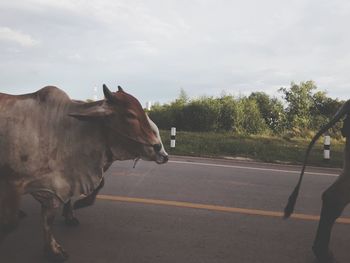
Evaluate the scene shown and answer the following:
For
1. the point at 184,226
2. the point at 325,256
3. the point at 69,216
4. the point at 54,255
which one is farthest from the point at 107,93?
the point at 325,256

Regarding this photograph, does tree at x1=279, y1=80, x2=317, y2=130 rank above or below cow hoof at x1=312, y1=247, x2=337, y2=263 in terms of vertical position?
above

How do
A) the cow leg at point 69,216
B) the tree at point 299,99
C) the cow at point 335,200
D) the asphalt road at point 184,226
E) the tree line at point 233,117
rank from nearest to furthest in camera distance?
the cow at point 335,200
the asphalt road at point 184,226
the cow leg at point 69,216
the tree line at point 233,117
the tree at point 299,99

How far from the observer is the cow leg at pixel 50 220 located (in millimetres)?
3750

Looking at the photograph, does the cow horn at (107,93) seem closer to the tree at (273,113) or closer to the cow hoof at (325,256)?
the cow hoof at (325,256)

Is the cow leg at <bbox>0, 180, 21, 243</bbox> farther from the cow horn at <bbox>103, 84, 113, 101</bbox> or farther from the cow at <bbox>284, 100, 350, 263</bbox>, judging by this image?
the cow at <bbox>284, 100, 350, 263</bbox>

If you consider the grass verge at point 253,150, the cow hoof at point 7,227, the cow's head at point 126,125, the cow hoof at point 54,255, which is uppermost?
the cow's head at point 126,125

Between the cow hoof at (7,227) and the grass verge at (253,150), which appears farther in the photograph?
the grass verge at (253,150)

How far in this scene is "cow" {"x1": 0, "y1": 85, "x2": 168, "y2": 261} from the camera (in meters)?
3.60

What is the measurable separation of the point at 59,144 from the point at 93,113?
392 millimetres

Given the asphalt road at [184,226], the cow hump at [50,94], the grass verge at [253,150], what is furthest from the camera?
the grass verge at [253,150]

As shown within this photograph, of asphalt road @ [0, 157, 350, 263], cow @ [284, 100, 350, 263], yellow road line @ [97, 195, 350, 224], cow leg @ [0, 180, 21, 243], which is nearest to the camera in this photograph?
cow leg @ [0, 180, 21, 243]

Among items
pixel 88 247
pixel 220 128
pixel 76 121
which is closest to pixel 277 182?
pixel 88 247

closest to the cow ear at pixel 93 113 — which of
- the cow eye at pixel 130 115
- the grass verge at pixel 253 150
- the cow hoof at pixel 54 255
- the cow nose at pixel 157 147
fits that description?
the cow eye at pixel 130 115

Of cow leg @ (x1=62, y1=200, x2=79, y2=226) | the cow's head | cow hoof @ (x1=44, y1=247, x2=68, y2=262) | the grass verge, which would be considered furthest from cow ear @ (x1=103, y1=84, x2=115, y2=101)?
the grass verge
